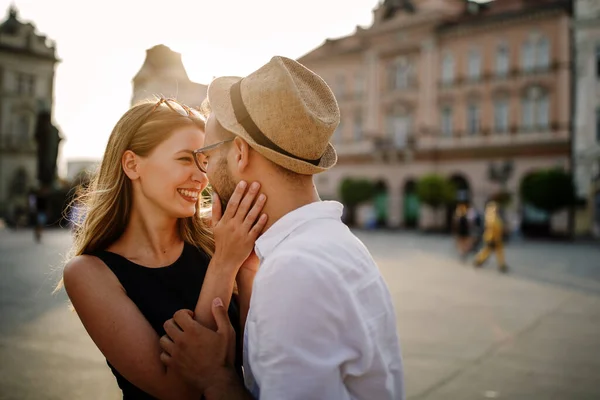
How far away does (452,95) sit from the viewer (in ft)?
124

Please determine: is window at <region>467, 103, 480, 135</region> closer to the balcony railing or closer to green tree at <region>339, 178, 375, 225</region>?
the balcony railing

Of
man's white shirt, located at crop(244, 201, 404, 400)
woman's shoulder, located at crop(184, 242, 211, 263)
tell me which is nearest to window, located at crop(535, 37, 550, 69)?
woman's shoulder, located at crop(184, 242, 211, 263)

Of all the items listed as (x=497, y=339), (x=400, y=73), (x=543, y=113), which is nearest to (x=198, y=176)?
(x=497, y=339)

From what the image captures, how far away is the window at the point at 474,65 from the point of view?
1444 inches

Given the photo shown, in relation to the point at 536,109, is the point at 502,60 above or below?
above

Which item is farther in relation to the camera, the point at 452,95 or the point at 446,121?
the point at 446,121

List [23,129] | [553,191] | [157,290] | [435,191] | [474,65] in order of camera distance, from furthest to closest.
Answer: [23,129] < [474,65] < [435,191] < [553,191] < [157,290]

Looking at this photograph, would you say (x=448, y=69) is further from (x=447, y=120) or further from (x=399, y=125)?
(x=399, y=125)

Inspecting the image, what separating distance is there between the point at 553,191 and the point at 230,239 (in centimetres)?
3048

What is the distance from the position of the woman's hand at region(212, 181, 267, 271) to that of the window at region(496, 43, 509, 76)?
3737 centimetres

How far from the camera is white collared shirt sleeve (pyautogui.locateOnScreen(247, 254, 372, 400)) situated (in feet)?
4.19

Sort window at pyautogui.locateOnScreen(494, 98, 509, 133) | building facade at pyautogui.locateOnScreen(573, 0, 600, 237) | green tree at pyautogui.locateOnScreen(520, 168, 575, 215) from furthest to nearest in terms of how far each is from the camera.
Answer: window at pyautogui.locateOnScreen(494, 98, 509, 133) → building facade at pyautogui.locateOnScreen(573, 0, 600, 237) → green tree at pyautogui.locateOnScreen(520, 168, 575, 215)

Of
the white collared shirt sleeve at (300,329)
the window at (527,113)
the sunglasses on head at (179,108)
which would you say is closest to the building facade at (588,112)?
the window at (527,113)

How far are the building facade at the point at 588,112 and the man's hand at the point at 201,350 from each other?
33482 mm
